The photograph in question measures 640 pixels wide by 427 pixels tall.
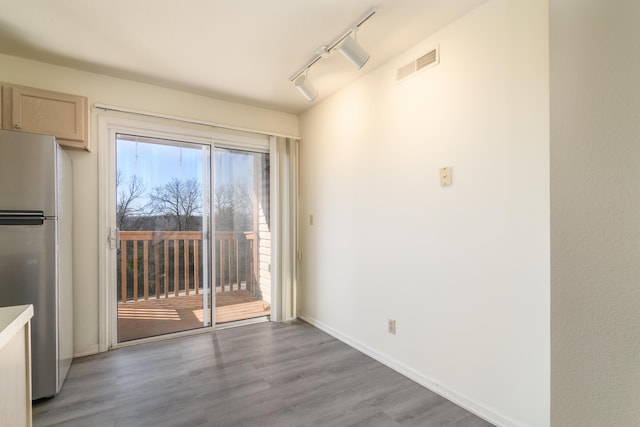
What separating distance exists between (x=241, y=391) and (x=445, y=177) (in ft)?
6.90

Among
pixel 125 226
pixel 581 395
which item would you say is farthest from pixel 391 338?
pixel 125 226

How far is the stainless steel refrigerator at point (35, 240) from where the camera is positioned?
6.54ft

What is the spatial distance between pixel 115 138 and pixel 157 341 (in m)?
2.06

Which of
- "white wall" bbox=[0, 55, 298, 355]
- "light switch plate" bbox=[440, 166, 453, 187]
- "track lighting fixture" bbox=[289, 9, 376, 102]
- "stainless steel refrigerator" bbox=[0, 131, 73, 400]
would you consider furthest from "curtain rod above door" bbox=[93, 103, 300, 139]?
"light switch plate" bbox=[440, 166, 453, 187]

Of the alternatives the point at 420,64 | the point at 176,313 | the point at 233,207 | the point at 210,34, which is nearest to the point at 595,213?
the point at 420,64

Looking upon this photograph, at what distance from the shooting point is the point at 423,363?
2.34 metres

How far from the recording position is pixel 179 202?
333cm

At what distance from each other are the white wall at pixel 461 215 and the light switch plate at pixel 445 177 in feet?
0.14

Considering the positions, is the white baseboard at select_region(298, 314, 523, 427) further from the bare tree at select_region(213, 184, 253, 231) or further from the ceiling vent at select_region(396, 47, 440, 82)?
the ceiling vent at select_region(396, 47, 440, 82)

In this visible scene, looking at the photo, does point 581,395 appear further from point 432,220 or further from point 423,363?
point 423,363

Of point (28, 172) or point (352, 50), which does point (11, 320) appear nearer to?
point (28, 172)

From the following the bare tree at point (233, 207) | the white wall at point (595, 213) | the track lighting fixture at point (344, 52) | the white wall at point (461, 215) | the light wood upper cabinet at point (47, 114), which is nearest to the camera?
the white wall at point (595, 213)

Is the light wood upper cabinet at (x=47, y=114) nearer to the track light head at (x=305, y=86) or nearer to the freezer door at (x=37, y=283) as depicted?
the freezer door at (x=37, y=283)

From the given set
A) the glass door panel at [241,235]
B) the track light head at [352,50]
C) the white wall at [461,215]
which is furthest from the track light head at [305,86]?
the glass door panel at [241,235]
